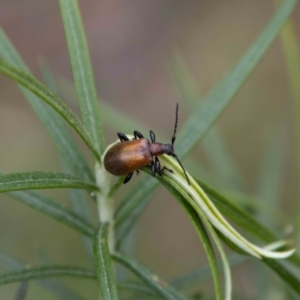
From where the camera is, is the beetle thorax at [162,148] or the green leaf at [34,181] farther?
the beetle thorax at [162,148]

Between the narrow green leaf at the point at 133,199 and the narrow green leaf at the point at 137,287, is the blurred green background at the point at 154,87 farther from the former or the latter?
the narrow green leaf at the point at 133,199

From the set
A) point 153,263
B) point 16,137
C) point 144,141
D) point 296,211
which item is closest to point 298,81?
point 296,211

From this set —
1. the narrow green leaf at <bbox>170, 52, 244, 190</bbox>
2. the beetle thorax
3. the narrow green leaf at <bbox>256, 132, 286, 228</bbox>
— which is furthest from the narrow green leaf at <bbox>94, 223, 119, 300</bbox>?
the narrow green leaf at <bbox>256, 132, 286, 228</bbox>

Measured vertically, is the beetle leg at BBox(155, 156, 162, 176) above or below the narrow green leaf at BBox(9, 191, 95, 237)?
below

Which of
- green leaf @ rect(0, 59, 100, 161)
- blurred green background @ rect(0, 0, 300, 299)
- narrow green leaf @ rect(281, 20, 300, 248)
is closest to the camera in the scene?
green leaf @ rect(0, 59, 100, 161)

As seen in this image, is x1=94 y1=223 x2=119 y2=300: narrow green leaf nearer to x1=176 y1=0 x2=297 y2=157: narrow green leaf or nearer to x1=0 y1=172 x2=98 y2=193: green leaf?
x1=0 y1=172 x2=98 y2=193: green leaf

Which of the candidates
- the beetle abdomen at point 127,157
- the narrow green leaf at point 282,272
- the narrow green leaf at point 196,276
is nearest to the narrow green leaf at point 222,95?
the beetle abdomen at point 127,157
